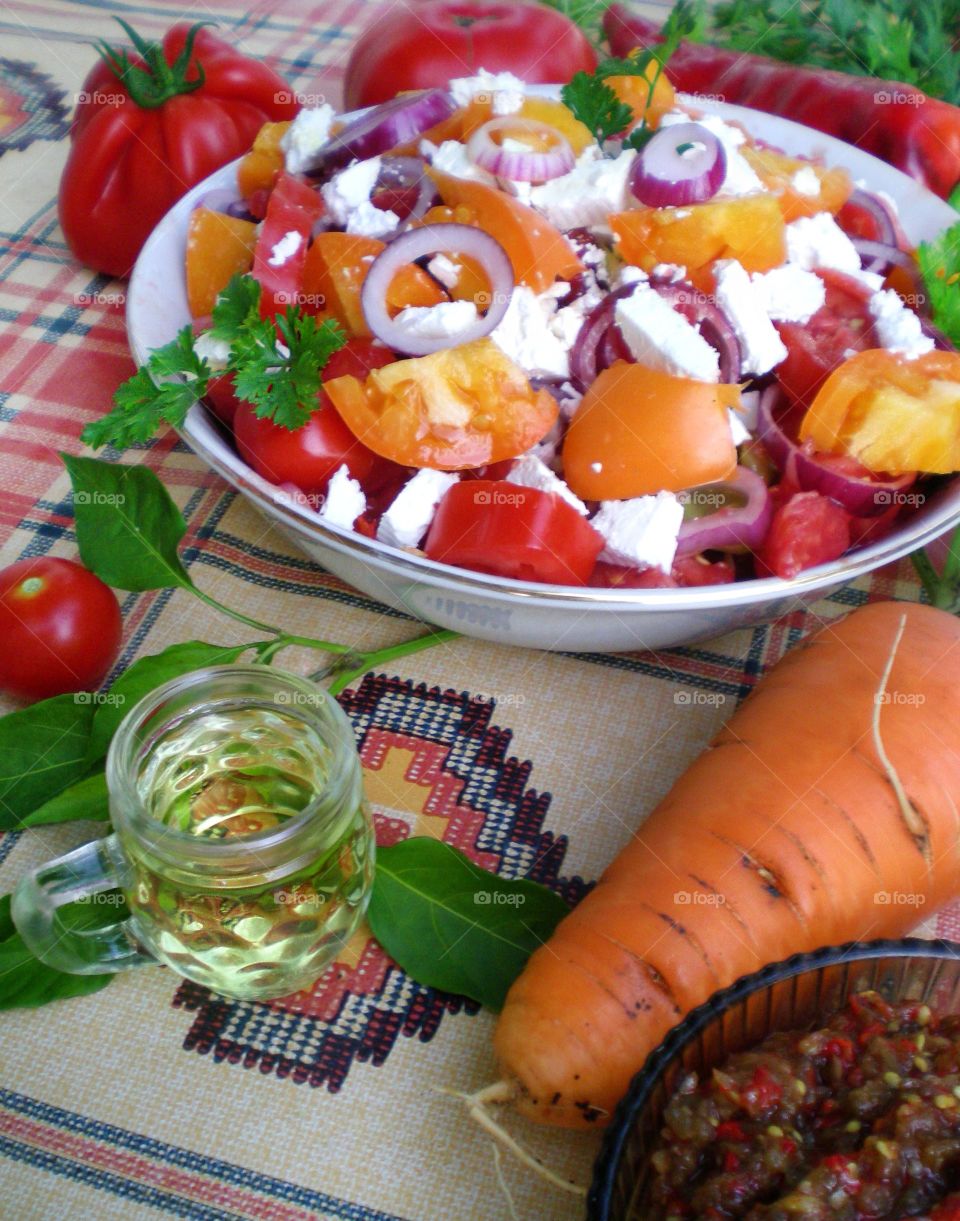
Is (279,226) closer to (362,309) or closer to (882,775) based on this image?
(362,309)

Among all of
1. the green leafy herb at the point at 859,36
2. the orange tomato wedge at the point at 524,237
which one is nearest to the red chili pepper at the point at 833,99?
the green leafy herb at the point at 859,36

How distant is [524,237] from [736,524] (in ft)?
1.46

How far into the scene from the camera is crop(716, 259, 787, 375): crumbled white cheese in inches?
54.1

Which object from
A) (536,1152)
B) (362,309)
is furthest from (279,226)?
(536,1152)

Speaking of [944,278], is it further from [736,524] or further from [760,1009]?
[760,1009]

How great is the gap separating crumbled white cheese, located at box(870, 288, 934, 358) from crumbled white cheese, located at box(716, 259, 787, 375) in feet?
0.40

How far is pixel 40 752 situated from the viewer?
4.04ft

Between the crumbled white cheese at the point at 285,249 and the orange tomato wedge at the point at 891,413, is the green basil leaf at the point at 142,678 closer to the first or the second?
the crumbled white cheese at the point at 285,249

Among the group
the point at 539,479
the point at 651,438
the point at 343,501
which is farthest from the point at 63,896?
the point at 651,438

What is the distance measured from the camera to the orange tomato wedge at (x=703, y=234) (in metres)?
1.41

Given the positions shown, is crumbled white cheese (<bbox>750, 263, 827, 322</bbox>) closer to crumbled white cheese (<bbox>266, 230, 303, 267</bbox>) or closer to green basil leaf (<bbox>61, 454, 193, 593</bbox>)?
crumbled white cheese (<bbox>266, 230, 303, 267</bbox>)

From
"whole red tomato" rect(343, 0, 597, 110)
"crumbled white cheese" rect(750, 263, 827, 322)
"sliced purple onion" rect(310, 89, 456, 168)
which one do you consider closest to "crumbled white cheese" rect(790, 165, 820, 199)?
"crumbled white cheese" rect(750, 263, 827, 322)

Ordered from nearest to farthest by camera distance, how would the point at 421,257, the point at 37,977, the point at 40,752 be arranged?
the point at 37,977
the point at 40,752
the point at 421,257

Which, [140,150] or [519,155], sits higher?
[519,155]
